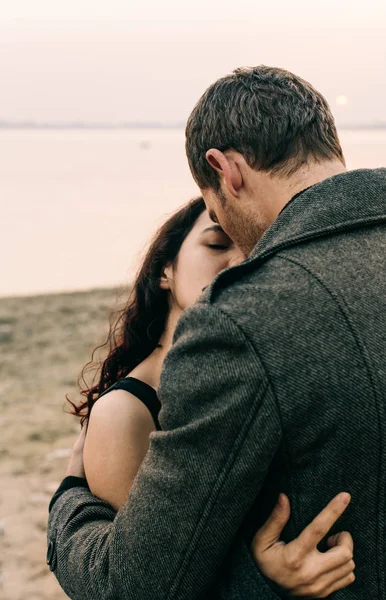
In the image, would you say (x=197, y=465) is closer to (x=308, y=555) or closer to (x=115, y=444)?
(x=308, y=555)

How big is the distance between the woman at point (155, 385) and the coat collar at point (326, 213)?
52cm

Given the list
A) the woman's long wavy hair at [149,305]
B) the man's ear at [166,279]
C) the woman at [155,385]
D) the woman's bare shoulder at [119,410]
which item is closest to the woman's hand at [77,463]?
the woman at [155,385]

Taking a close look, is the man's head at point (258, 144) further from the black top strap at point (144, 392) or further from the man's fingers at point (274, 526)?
the man's fingers at point (274, 526)

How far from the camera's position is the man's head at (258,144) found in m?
1.96

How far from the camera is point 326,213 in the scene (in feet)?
5.30

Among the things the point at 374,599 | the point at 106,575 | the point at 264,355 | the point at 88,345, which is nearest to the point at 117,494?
the point at 106,575

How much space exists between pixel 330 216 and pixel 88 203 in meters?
29.7

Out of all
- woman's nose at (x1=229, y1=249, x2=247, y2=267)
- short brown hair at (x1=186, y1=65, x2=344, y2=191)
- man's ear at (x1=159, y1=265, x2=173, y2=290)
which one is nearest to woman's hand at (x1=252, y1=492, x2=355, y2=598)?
short brown hair at (x1=186, y1=65, x2=344, y2=191)

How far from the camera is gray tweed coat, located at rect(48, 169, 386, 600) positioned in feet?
4.81

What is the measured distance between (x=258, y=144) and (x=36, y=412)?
6147mm

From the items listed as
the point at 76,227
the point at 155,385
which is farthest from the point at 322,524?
the point at 76,227

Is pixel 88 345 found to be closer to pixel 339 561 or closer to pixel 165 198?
pixel 339 561

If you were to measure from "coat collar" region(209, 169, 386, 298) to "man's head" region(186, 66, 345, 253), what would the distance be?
0.26 meters

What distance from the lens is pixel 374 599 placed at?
1.67 meters
